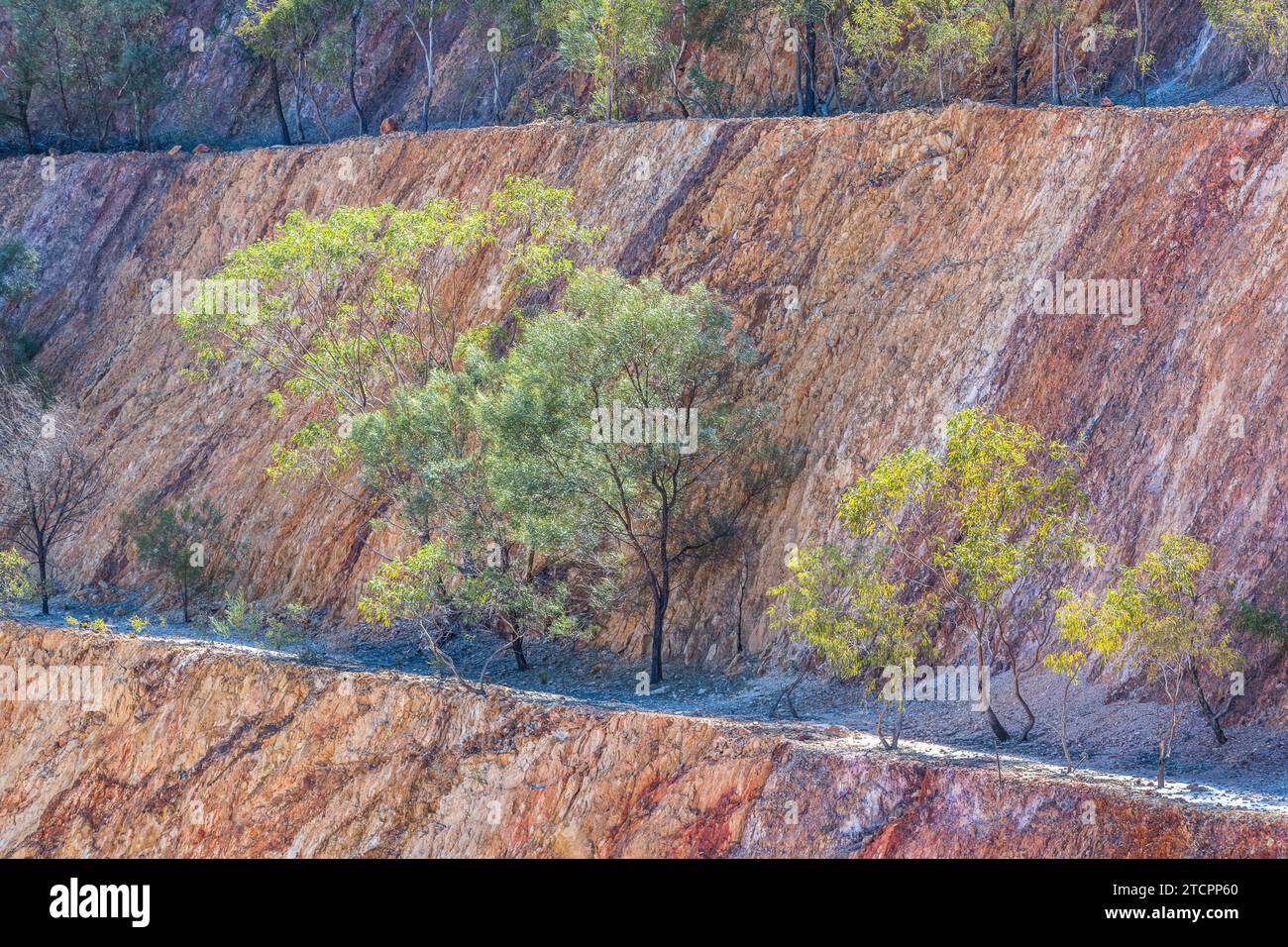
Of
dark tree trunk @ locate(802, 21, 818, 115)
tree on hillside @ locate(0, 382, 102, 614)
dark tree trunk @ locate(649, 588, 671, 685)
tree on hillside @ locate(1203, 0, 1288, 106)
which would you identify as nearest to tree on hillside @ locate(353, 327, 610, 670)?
dark tree trunk @ locate(649, 588, 671, 685)

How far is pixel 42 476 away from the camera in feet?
109

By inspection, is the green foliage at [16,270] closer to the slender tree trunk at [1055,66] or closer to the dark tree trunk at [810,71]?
the dark tree trunk at [810,71]

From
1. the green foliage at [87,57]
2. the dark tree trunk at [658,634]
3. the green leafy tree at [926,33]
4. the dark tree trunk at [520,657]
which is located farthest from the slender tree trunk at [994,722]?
the green foliage at [87,57]

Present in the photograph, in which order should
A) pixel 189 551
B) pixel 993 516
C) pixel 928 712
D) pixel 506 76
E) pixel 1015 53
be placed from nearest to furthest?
1. pixel 993 516
2. pixel 928 712
3. pixel 1015 53
4. pixel 189 551
5. pixel 506 76

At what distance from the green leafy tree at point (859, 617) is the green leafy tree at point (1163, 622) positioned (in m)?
2.12

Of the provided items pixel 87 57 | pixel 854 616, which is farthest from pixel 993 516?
pixel 87 57

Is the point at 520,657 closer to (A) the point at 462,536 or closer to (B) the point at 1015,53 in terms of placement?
(A) the point at 462,536

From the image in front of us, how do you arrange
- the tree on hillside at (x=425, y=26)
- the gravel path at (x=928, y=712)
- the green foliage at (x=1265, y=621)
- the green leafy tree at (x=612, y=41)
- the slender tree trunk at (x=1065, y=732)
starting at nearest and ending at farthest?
the gravel path at (x=928, y=712)
the slender tree trunk at (x=1065, y=732)
the green foliage at (x=1265, y=621)
the green leafy tree at (x=612, y=41)
the tree on hillside at (x=425, y=26)

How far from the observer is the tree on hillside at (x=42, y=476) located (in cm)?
3297

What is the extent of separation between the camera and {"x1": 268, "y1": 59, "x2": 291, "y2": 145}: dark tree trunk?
42.9m

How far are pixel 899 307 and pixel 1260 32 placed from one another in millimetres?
7716

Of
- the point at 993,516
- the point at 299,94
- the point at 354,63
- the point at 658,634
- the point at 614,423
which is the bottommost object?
the point at 658,634

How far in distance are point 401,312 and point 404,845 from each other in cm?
1031

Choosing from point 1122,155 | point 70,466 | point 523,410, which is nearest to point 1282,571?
point 1122,155
